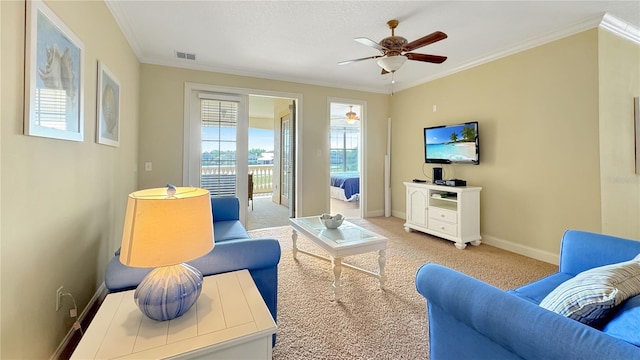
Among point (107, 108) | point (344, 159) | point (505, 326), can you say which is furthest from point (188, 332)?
point (344, 159)

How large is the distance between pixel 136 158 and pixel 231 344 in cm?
350

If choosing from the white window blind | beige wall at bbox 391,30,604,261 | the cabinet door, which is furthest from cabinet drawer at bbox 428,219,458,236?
the white window blind

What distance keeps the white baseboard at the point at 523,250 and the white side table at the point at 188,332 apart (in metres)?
3.33

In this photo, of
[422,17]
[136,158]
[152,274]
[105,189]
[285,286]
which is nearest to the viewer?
[152,274]

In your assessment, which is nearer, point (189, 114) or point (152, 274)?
point (152, 274)

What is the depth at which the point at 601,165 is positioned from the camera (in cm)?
261

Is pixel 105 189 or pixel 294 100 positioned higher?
pixel 294 100

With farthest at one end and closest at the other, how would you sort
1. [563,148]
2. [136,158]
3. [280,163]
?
1. [280,163]
2. [136,158]
3. [563,148]

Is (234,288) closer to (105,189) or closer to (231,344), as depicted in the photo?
(231,344)

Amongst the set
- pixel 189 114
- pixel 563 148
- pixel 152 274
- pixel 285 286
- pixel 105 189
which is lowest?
pixel 285 286

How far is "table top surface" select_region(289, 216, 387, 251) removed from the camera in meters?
2.21

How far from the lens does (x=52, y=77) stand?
4.46 feet

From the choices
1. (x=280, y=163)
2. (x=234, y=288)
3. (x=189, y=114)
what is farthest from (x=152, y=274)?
(x=280, y=163)

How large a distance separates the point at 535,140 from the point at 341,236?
2.57 meters
